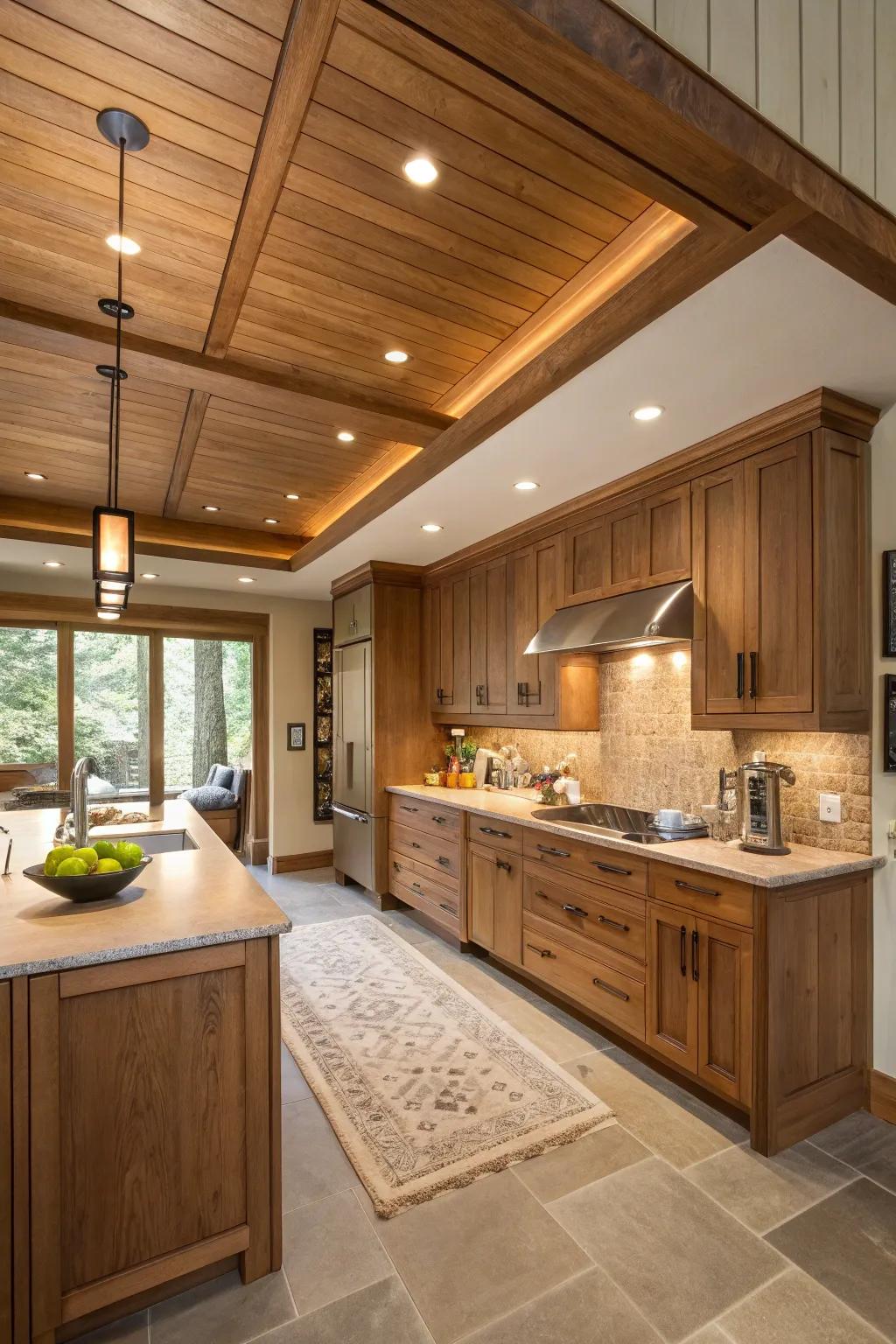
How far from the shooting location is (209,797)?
22.1 ft

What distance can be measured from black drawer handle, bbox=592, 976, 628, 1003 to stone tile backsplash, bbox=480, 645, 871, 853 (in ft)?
3.08

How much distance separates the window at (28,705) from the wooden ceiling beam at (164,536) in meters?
1.58

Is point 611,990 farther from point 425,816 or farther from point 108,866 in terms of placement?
point 108,866

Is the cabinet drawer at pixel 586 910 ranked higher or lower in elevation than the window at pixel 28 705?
lower

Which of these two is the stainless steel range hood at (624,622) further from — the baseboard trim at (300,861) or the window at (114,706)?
the window at (114,706)

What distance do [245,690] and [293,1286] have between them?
17.7 ft

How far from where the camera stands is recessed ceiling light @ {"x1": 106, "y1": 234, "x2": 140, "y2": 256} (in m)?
1.97

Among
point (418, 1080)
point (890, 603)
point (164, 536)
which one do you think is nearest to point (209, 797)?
point (164, 536)

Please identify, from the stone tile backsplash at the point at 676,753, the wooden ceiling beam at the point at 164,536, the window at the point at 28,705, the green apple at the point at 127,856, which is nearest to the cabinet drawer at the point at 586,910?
the stone tile backsplash at the point at 676,753

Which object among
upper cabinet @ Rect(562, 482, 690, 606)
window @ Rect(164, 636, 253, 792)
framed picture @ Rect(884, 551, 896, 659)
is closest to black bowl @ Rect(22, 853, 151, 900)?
upper cabinet @ Rect(562, 482, 690, 606)

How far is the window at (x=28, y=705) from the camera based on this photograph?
5641 mm

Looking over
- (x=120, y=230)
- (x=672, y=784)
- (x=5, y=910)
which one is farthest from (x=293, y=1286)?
(x=120, y=230)

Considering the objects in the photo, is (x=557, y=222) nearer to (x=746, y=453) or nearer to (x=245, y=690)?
(x=746, y=453)

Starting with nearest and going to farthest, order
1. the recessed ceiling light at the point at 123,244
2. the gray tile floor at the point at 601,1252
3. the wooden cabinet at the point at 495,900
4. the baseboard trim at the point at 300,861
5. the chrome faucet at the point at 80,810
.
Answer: the gray tile floor at the point at 601,1252 → the recessed ceiling light at the point at 123,244 → the chrome faucet at the point at 80,810 → the wooden cabinet at the point at 495,900 → the baseboard trim at the point at 300,861
